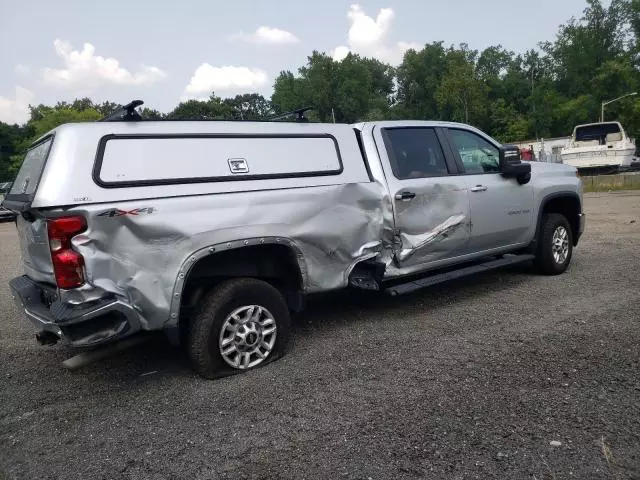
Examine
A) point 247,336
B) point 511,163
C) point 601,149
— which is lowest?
point 247,336

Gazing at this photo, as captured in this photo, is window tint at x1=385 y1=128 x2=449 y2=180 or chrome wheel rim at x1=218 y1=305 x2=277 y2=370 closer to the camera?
chrome wheel rim at x1=218 y1=305 x2=277 y2=370

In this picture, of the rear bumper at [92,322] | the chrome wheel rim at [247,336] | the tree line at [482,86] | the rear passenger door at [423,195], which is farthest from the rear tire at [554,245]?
the tree line at [482,86]

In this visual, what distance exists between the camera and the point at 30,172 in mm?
4055

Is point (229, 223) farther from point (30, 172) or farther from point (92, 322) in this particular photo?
point (30, 172)

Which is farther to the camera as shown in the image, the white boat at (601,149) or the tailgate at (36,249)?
the white boat at (601,149)

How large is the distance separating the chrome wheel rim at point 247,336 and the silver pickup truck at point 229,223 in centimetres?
1

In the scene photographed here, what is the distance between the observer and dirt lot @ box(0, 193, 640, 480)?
2.81m

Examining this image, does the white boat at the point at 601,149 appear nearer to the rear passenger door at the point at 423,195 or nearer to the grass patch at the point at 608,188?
the grass patch at the point at 608,188

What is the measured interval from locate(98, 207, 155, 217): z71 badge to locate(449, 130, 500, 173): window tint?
11.3ft

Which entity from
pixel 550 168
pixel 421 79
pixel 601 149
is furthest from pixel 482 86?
pixel 550 168

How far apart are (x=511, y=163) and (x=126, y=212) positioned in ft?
13.6

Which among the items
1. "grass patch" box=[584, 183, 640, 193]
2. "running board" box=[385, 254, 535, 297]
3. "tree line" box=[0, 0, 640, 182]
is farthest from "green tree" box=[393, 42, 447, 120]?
"running board" box=[385, 254, 535, 297]

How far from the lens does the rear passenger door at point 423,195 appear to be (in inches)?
195

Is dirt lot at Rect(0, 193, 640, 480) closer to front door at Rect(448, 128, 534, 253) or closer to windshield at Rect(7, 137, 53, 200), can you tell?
front door at Rect(448, 128, 534, 253)
